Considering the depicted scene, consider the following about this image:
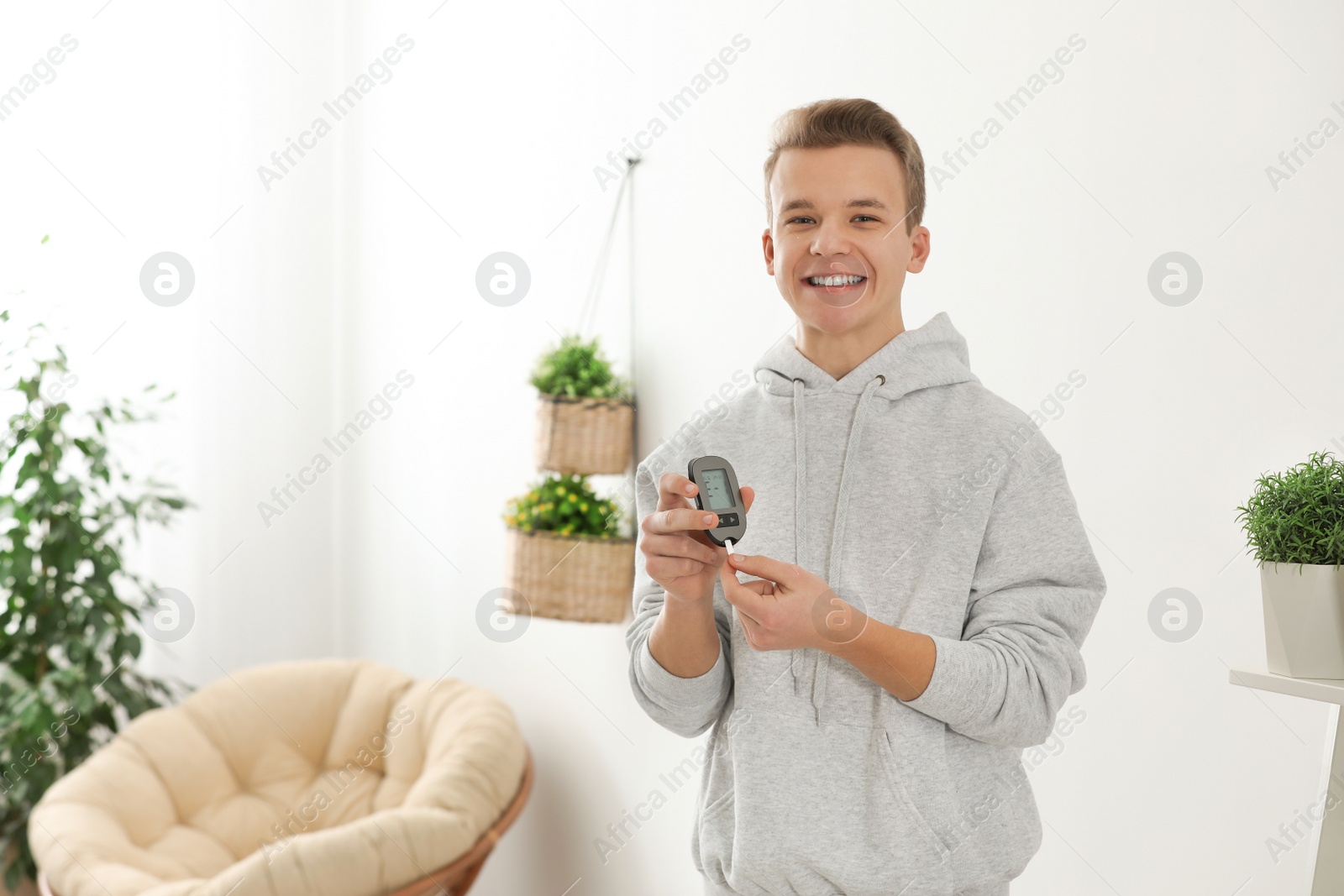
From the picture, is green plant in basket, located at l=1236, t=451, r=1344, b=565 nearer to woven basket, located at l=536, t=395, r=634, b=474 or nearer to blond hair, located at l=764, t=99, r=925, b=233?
blond hair, located at l=764, t=99, r=925, b=233

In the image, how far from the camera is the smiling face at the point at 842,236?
1027mm

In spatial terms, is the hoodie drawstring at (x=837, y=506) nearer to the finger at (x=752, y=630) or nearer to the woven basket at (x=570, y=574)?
the finger at (x=752, y=630)

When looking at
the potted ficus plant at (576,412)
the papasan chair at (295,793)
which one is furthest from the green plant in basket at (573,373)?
the papasan chair at (295,793)

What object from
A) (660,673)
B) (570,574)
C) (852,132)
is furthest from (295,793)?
(852,132)

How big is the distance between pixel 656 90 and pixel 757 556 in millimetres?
1478

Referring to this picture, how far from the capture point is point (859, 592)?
3.31 ft

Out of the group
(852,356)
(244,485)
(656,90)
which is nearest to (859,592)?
(852,356)

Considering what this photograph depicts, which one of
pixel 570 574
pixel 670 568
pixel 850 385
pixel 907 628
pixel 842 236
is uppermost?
pixel 842 236

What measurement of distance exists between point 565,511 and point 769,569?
1.09 meters

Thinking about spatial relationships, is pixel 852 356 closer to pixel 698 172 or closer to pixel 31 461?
pixel 698 172

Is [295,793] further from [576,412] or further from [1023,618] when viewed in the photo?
[1023,618]

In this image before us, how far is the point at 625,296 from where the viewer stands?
222cm

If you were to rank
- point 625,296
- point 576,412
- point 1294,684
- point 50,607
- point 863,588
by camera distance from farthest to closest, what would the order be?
point 50,607 < point 625,296 < point 576,412 < point 863,588 < point 1294,684

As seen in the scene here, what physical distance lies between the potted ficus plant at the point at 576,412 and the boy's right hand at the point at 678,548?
972 mm
